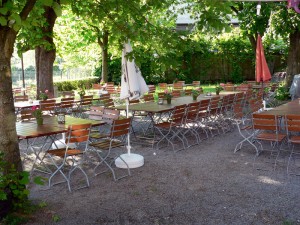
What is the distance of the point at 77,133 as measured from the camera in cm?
555

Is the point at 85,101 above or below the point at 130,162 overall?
above

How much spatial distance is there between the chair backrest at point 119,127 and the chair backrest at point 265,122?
6.97ft

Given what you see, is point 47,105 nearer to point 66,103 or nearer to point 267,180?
point 66,103

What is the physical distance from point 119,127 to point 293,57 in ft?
36.3

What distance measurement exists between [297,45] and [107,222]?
1281cm

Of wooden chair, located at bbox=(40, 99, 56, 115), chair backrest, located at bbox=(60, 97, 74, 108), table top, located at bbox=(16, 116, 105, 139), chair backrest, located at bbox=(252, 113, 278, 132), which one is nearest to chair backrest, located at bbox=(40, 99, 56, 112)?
wooden chair, located at bbox=(40, 99, 56, 115)

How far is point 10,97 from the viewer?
4.50 m

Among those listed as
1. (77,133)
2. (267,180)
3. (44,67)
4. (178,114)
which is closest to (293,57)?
(178,114)

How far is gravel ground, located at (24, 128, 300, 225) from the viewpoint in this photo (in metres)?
4.38

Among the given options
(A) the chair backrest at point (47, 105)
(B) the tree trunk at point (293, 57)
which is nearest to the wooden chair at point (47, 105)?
(A) the chair backrest at point (47, 105)

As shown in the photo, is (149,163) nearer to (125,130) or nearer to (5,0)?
(125,130)

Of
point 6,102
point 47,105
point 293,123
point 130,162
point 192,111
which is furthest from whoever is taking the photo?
point 47,105

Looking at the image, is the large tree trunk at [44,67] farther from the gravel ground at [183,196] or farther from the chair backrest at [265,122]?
the chair backrest at [265,122]

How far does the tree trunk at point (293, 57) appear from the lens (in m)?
14.8
